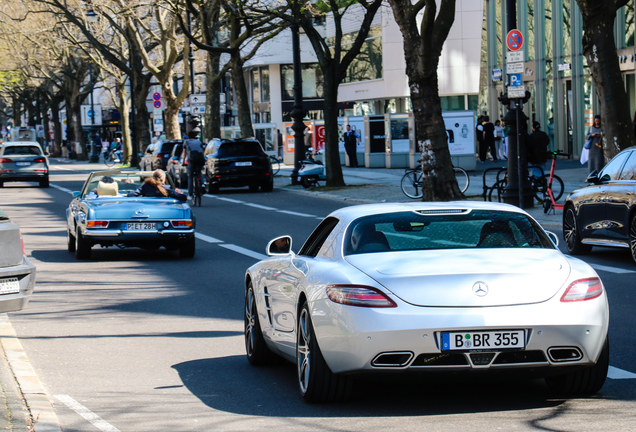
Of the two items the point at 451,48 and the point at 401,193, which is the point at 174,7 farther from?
the point at 451,48

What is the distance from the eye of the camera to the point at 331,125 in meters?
31.8

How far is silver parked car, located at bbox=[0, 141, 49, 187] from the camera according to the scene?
40.6 metres

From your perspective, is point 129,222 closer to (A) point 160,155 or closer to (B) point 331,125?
(B) point 331,125

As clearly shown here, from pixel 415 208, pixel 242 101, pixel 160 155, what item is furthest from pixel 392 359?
pixel 242 101

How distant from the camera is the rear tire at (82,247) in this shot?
607 inches

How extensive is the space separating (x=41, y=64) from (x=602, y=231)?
205 feet

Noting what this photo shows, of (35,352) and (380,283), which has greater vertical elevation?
(380,283)

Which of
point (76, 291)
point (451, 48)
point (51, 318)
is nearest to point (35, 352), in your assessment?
point (51, 318)

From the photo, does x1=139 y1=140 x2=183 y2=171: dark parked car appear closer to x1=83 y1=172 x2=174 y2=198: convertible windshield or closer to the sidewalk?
the sidewalk

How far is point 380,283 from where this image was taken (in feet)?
18.8

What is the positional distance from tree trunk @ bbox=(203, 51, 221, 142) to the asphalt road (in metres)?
29.2

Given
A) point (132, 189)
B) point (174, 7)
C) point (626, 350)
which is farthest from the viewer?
point (174, 7)

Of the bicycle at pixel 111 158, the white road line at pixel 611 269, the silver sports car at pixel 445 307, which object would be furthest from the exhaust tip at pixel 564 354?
the bicycle at pixel 111 158

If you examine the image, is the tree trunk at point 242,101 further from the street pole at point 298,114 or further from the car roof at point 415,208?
the car roof at point 415,208
